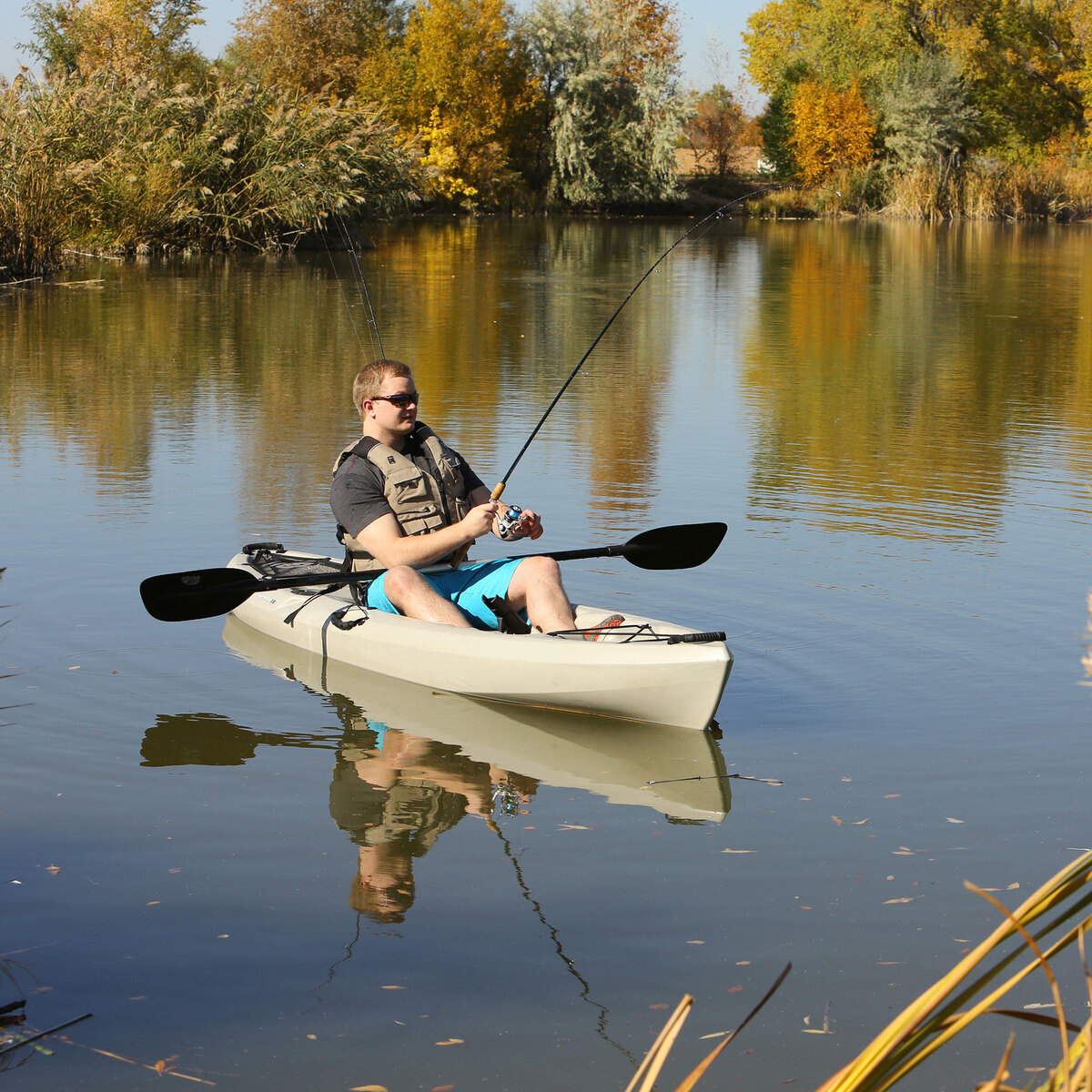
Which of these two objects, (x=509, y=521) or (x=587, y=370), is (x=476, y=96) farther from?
(x=509, y=521)

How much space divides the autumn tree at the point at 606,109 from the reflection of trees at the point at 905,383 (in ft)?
66.8

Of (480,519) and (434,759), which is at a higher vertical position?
(480,519)

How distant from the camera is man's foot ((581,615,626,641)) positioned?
491 centimetres

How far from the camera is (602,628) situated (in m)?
4.93

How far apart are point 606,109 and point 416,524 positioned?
41.8 meters

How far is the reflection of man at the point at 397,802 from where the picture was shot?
11.8 ft

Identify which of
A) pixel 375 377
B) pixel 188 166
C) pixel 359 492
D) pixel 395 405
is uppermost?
pixel 188 166

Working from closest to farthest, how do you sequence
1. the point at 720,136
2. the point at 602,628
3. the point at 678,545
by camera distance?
the point at 602,628 < the point at 678,545 < the point at 720,136

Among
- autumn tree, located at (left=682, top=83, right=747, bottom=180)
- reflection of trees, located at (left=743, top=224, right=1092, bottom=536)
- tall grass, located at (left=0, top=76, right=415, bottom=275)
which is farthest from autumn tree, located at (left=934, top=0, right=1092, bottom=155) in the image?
tall grass, located at (left=0, top=76, right=415, bottom=275)

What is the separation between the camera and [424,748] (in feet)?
15.6

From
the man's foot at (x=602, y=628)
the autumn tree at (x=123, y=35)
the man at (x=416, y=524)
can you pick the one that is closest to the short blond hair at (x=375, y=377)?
the man at (x=416, y=524)

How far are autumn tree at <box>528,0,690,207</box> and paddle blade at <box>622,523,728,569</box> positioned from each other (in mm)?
39392

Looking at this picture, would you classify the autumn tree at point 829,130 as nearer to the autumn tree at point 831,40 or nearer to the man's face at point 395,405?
the autumn tree at point 831,40

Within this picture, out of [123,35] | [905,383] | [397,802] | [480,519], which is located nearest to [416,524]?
[480,519]
